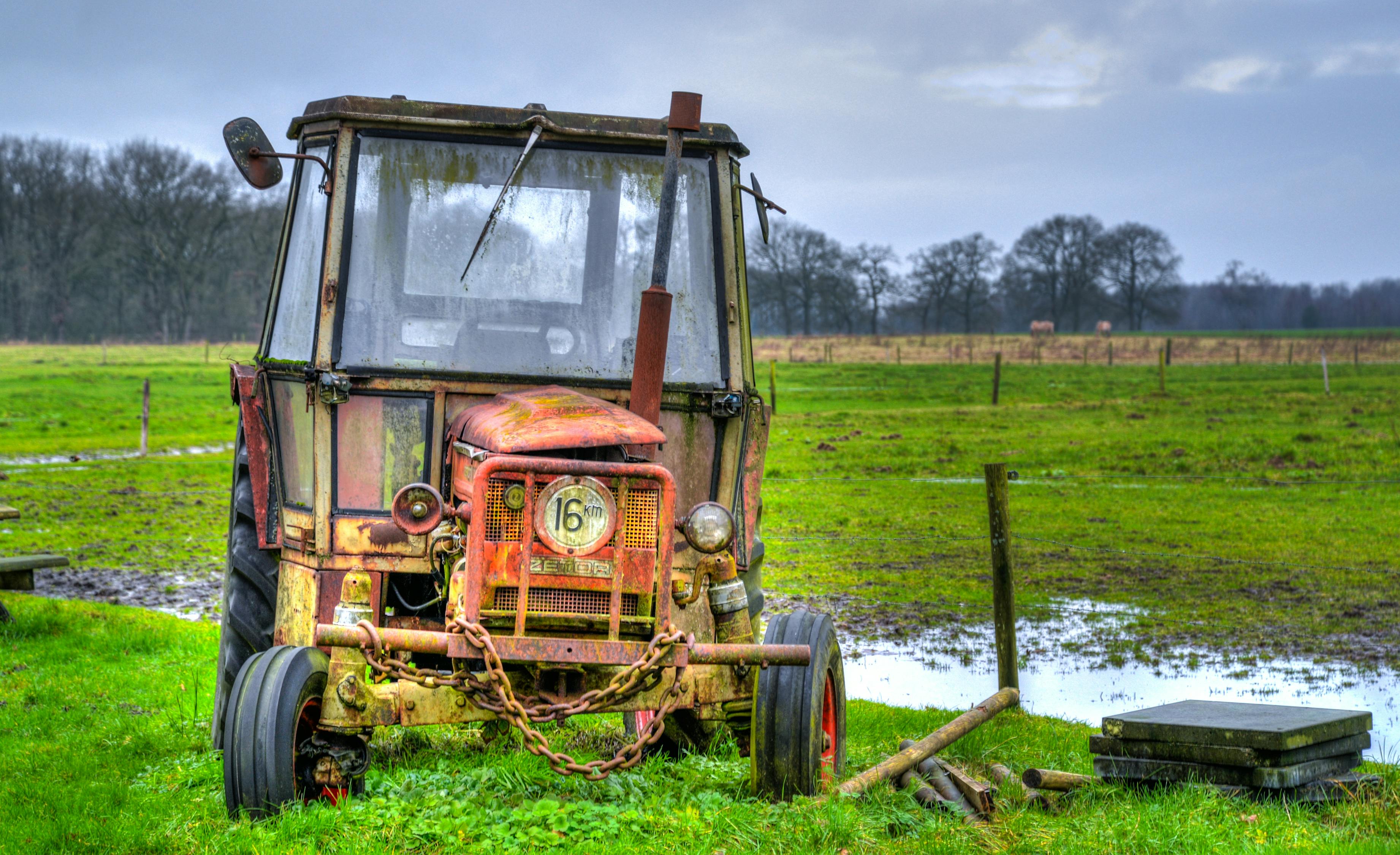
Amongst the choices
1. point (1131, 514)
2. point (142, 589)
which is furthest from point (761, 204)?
point (1131, 514)

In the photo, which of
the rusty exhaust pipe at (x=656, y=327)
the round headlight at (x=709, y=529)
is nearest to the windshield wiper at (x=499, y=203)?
the rusty exhaust pipe at (x=656, y=327)

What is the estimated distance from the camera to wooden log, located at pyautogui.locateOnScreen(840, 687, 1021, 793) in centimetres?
517

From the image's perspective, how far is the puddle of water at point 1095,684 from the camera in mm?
8031

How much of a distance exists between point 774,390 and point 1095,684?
57.0ft

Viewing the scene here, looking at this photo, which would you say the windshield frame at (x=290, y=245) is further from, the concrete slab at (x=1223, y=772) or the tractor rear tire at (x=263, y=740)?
the concrete slab at (x=1223, y=772)

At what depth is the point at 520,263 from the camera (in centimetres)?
567

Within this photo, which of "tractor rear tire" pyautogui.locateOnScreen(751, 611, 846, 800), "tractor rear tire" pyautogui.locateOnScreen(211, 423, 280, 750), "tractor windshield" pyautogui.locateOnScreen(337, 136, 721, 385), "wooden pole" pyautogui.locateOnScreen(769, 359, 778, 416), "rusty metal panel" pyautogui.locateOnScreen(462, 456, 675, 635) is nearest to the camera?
"rusty metal panel" pyautogui.locateOnScreen(462, 456, 675, 635)

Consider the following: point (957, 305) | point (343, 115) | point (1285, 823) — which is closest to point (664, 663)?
point (1285, 823)

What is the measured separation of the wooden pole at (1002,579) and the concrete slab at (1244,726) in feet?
6.82

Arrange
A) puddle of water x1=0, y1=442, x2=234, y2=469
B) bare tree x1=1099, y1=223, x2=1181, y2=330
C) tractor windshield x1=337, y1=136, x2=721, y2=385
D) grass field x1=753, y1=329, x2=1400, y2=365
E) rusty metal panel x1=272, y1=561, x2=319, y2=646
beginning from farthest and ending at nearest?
bare tree x1=1099, y1=223, x2=1181, y2=330, grass field x1=753, y1=329, x2=1400, y2=365, puddle of water x1=0, y1=442, x2=234, y2=469, tractor windshield x1=337, y1=136, x2=721, y2=385, rusty metal panel x1=272, y1=561, x2=319, y2=646

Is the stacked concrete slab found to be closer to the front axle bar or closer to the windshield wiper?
the front axle bar

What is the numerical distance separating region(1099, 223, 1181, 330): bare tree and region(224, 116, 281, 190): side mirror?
8250cm

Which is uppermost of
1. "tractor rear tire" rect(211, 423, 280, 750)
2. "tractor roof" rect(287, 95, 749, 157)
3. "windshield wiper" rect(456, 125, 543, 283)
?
"tractor roof" rect(287, 95, 749, 157)

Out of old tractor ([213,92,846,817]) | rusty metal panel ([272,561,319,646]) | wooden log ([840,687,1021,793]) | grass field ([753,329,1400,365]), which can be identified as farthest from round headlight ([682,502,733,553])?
grass field ([753,329,1400,365])
